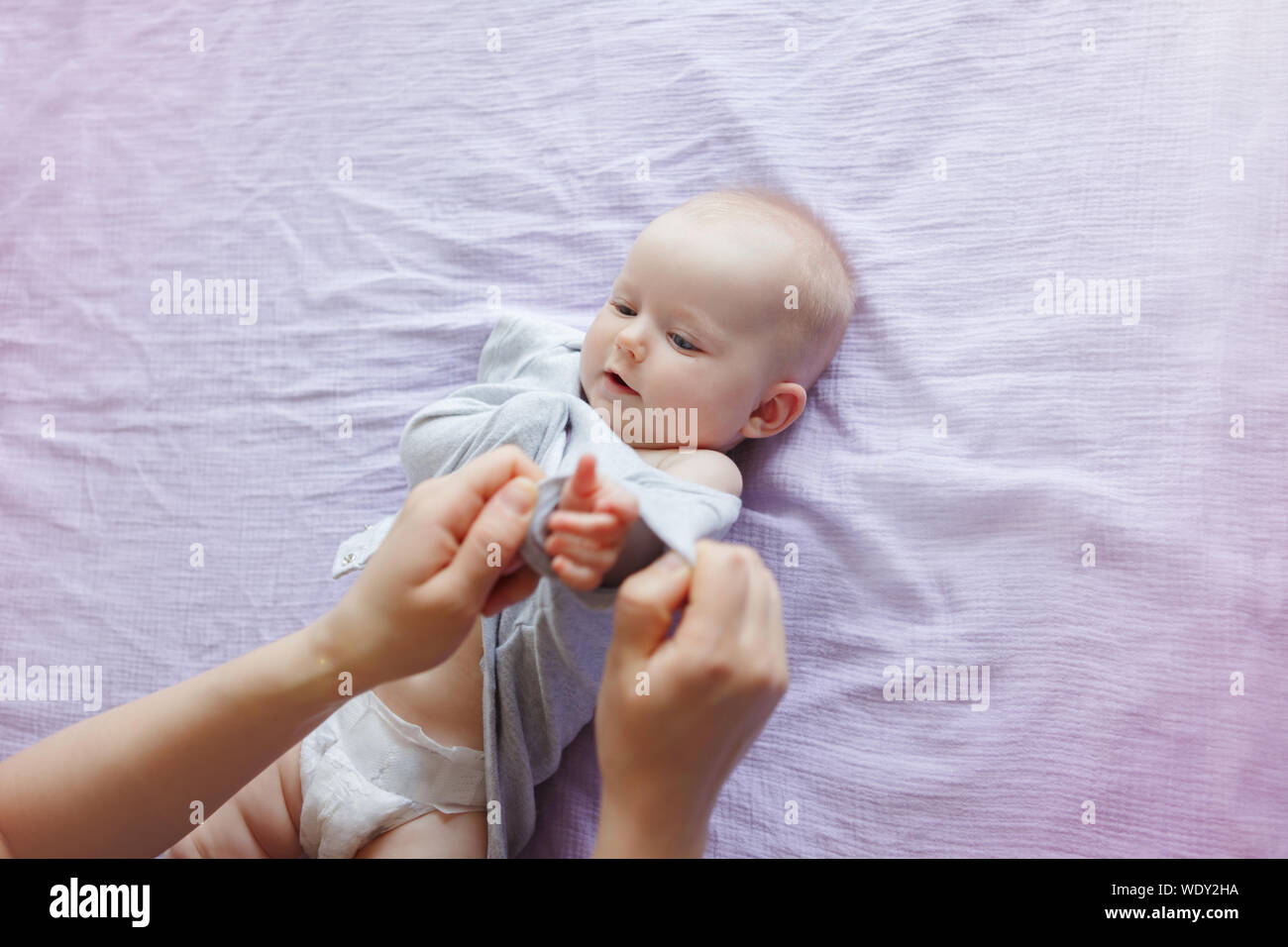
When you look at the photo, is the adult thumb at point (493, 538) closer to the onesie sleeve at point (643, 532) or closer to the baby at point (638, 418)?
the onesie sleeve at point (643, 532)

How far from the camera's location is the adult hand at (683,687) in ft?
2.44

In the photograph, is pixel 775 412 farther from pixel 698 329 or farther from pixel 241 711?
pixel 241 711

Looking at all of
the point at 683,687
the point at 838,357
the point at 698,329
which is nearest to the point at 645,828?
A: the point at 683,687

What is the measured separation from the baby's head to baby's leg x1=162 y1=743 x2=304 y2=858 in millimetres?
548

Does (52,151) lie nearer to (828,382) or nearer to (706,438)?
(706,438)

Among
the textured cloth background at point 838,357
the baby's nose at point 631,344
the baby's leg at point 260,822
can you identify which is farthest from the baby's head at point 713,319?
the baby's leg at point 260,822

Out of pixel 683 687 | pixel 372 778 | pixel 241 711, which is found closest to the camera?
pixel 683 687

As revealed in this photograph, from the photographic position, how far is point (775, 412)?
1.27m

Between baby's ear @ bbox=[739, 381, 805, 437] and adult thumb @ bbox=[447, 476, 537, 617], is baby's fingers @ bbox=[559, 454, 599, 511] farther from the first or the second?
baby's ear @ bbox=[739, 381, 805, 437]

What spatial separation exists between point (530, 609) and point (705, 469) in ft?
0.83
